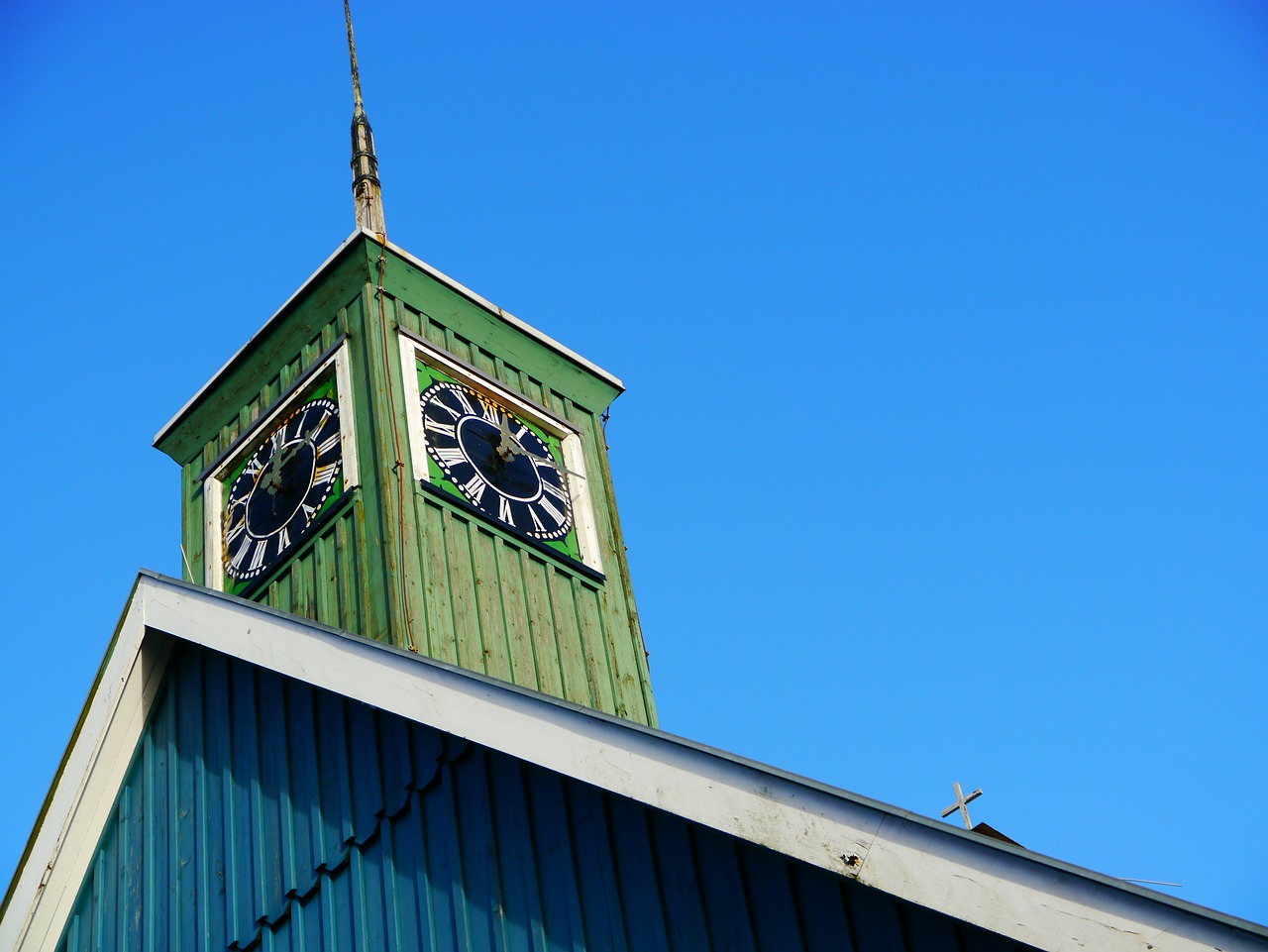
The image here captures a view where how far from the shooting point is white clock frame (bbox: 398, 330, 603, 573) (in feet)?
36.3

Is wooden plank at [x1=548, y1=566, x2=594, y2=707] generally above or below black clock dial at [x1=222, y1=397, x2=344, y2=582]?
below

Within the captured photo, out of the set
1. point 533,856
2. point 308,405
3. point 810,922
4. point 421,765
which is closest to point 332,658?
Result: point 421,765

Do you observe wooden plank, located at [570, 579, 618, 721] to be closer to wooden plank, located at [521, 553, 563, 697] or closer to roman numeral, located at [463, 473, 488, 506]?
wooden plank, located at [521, 553, 563, 697]

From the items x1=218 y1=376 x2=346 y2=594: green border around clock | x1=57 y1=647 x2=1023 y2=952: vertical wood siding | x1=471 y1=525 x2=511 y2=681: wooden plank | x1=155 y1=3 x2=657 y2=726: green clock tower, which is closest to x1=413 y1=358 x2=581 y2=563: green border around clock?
x1=155 y1=3 x2=657 y2=726: green clock tower

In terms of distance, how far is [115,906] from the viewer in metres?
7.79

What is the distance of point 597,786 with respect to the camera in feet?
18.2

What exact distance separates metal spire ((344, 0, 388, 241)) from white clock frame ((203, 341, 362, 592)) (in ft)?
3.68

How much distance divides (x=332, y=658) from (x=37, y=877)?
2187 mm

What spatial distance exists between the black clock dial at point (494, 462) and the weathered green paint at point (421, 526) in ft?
0.91

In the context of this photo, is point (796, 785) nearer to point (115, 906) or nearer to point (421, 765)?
point (421, 765)

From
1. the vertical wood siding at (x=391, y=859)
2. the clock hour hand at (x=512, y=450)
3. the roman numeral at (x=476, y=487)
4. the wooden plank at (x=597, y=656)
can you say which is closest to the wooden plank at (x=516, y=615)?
the roman numeral at (x=476, y=487)

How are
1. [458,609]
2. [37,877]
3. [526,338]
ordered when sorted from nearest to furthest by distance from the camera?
[37,877] → [458,609] → [526,338]

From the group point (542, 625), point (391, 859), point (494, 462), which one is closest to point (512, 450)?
point (494, 462)

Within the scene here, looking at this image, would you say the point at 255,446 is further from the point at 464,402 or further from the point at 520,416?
the point at 520,416
